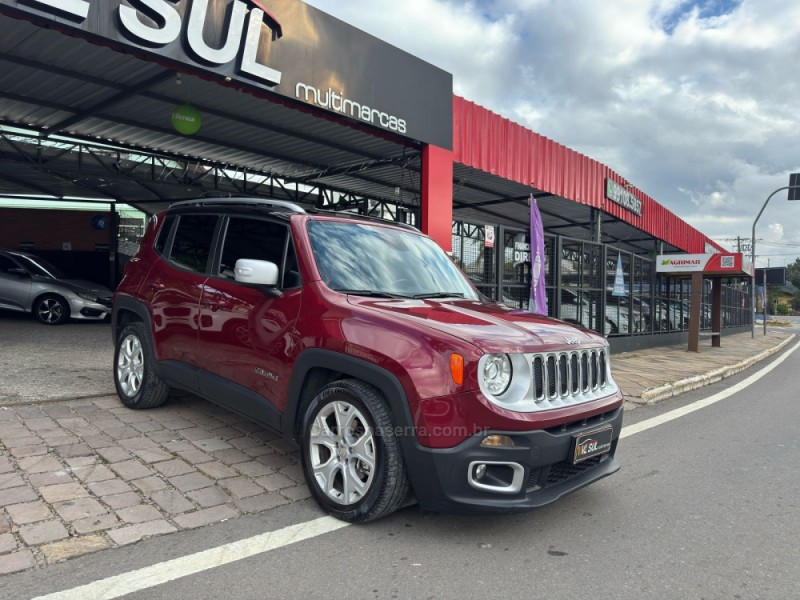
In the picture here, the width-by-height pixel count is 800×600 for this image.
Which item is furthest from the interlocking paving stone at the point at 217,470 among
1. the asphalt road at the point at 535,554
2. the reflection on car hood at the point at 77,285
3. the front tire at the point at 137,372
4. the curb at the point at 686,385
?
the reflection on car hood at the point at 77,285

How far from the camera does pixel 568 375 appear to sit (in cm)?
316

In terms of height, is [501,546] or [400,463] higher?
[400,463]

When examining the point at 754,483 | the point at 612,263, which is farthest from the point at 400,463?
the point at 612,263

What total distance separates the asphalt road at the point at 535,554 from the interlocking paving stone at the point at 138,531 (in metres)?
0.09

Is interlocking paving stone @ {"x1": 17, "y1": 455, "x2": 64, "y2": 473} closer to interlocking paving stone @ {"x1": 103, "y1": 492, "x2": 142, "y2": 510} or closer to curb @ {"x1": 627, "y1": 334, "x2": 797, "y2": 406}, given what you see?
interlocking paving stone @ {"x1": 103, "y1": 492, "x2": 142, "y2": 510}

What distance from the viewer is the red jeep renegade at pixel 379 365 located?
2785 millimetres

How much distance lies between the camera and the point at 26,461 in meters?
3.73

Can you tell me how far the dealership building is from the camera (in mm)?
7223

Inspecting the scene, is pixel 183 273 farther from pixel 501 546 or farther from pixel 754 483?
pixel 754 483

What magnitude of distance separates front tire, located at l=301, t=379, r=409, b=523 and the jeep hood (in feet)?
1.62

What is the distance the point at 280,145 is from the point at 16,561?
1168 centimetres

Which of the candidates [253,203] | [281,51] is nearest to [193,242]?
[253,203]

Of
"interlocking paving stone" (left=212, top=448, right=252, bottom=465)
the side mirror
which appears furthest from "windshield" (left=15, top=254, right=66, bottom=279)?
the side mirror

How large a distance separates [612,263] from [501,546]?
36.2ft
